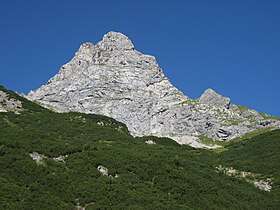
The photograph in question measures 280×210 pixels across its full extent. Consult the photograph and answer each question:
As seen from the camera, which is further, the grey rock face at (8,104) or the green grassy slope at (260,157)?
the grey rock face at (8,104)

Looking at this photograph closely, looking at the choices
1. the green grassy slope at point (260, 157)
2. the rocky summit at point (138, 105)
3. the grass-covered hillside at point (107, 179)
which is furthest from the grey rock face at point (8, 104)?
the rocky summit at point (138, 105)

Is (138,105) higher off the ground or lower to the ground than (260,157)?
higher

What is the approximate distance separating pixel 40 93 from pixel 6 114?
135 meters

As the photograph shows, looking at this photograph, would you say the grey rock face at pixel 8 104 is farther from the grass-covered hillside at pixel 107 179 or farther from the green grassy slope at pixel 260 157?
the green grassy slope at pixel 260 157

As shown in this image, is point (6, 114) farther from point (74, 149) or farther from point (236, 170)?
point (236, 170)

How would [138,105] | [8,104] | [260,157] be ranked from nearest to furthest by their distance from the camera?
1. [260,157]
2. [8,104]
3. [138,105]

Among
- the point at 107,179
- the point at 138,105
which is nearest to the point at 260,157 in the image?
the point at 107,179

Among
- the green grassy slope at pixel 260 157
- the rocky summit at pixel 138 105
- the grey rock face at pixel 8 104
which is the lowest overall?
the green grassy slope at pixel 260 157

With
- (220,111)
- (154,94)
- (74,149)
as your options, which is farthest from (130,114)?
(74,149)

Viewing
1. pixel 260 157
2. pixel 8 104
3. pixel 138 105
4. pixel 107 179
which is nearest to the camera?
pixel 107 179

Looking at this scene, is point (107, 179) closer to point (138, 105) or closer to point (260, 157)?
point (260, 157)

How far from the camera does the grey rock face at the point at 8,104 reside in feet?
227

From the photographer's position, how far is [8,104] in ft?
237

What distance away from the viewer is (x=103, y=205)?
103ft
